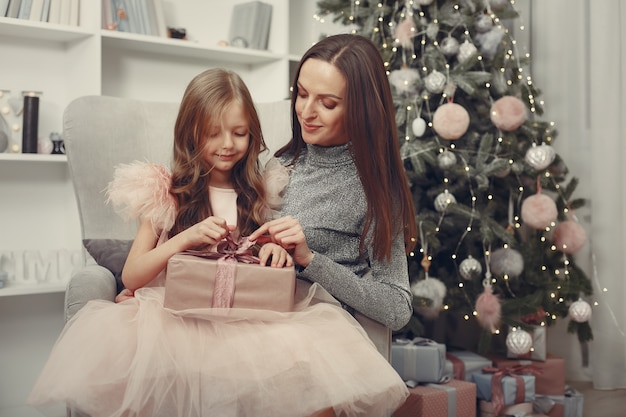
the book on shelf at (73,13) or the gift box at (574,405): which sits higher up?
the book on shelf at (73,13)

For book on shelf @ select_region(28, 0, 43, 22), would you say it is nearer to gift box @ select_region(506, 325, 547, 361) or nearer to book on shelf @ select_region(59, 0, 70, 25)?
book on shelf @ select_region(59, 0, 70, 25)

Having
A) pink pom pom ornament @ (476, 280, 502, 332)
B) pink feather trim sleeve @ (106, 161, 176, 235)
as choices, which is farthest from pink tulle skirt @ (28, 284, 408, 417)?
pink pom pom ornament @ (476, 280, 502, 332)

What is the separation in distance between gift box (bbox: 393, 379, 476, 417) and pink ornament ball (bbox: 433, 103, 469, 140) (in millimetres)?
848

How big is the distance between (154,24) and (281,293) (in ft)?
6.05

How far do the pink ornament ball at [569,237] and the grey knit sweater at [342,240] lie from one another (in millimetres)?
1359

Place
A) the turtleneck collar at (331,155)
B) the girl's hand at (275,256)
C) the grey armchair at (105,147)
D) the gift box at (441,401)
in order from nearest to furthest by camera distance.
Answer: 1. the girl's hand at (275,256)
2. the turtleneck collar at (331,155)
3. the grey armchair at (105,147)
4. the gift box at (441,401)

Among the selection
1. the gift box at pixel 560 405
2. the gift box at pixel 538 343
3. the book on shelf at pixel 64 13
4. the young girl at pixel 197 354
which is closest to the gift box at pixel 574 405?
the gift box at pixel 560 405

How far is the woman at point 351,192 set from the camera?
5.19ft

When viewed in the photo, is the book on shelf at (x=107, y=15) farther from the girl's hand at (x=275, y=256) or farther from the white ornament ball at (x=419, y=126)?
the girl's hand at (x=275, y=256)

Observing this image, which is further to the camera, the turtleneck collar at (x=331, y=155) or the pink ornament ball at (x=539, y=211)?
the pink ornament ball at (x=539, y=211)

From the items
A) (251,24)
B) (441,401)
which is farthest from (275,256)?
(251,24)

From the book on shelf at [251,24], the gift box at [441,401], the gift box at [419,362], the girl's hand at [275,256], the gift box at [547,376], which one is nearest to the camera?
the girl's hand at [275,256]

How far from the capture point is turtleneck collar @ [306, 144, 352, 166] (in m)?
1.77

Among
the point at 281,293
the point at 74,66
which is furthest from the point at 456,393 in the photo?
the point at 74,66
